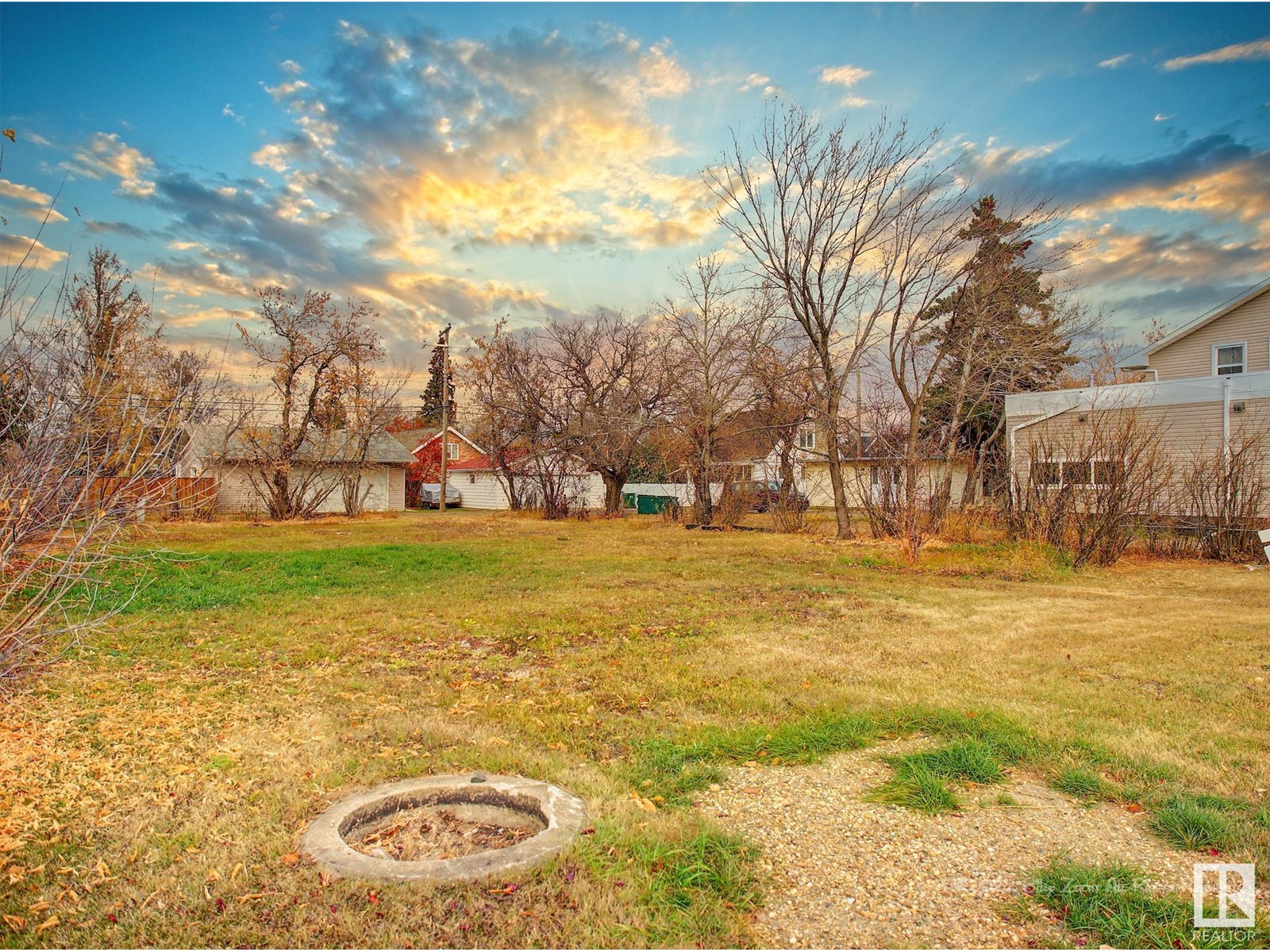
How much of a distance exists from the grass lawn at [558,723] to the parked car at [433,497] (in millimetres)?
29414

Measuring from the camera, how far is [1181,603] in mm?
9141

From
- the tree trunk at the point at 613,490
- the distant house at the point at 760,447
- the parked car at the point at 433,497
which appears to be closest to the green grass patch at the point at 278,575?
the distant house at the point at 760,447

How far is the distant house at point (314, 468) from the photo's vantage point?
84.3 ft

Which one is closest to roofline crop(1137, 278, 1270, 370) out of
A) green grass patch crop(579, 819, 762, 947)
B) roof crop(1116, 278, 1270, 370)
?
roof crop(1116, 278, 1270, 370)

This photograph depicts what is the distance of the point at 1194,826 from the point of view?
3166mm

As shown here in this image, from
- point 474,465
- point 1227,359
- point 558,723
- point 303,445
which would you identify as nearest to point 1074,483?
point 558,723

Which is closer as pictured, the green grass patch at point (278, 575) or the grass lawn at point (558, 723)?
the grass lawn at point (558, 723)

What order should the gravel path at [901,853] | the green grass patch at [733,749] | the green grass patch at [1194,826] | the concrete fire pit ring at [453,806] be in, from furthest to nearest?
the green grass patch at [733,749] < the green grass patch at [1194,826] < the concrete fire pit ring at [453,806] < the gravel path at [901,853]

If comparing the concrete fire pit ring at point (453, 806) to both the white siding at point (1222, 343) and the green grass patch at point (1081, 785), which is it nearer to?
the green grass patch at point (1081, 785)

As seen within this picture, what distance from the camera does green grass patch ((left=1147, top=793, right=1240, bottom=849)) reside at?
3035 millimetres

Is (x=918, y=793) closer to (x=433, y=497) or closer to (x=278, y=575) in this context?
(x=278, y=575)

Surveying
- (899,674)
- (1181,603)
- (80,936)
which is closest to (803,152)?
(1181,603)

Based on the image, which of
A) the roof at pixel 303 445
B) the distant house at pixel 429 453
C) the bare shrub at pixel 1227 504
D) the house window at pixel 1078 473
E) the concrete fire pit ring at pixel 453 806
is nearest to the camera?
the concrete fire pit ring at pixel 453 806

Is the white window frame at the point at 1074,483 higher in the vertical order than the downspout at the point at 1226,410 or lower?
lower
